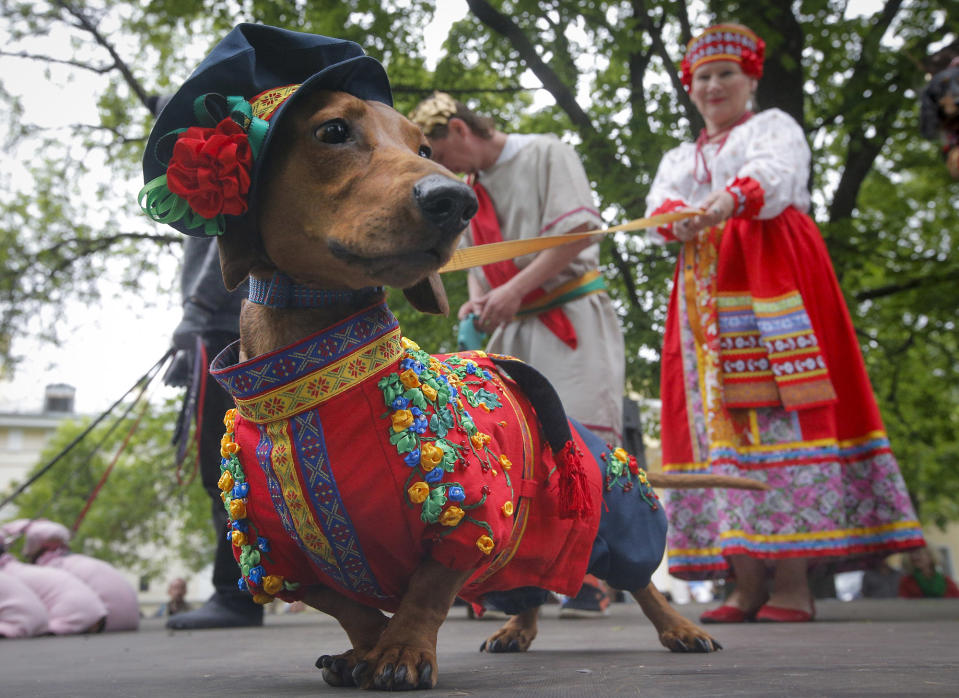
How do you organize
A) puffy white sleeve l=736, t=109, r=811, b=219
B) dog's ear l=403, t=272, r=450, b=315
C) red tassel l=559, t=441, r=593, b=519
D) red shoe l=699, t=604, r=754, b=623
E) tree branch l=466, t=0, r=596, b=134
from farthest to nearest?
tree branch l=466, t=0, r=596, b=134
puffy white sleeve l=736, t=109, r=811, b=219
red shoe l=699, t=604, r=754, b=623
red tassel l=559, t=441, r=593, b=519
dog's ear l=403, t=272, r=450, b=315

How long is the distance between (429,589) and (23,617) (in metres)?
4.48

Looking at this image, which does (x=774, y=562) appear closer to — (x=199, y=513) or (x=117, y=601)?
(x=117, y=601)

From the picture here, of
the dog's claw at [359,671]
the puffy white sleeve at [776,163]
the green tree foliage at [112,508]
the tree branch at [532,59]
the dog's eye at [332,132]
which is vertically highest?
the tree branch at [532,59]

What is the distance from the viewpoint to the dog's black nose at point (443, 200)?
5.64ft

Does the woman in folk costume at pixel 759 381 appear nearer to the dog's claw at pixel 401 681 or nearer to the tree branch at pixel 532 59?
the dog's claw at pixel 401 681

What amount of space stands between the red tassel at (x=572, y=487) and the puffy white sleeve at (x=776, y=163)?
231 centimetres

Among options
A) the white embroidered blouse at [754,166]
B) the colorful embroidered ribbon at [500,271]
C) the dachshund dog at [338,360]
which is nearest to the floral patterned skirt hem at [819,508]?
the colorful embroidered ribbon at [500,271]

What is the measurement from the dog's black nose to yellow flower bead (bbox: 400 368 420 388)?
0.31 metres

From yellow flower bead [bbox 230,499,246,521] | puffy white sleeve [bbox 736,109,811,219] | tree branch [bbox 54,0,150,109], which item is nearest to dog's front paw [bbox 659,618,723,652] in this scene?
yellow flower bead [bbox 230,499,246,521]

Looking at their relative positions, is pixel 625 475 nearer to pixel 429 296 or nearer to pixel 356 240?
pixel 429 296

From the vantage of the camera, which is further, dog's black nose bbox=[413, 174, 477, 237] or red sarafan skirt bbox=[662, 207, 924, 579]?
red sarafan skirt bbox=[662, 207, 924, 579]

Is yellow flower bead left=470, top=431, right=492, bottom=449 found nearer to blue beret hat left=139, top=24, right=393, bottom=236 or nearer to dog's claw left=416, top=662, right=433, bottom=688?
dog's claw left=416, top=662, right=433, bottom=688

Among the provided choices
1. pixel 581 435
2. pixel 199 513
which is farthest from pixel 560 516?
pixel 199 513

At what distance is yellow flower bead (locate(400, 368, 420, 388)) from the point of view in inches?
74.2
